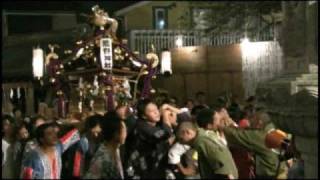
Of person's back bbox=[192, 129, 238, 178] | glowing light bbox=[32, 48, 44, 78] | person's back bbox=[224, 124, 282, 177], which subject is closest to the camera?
person's back bbox=[192, 129, 238, 178]

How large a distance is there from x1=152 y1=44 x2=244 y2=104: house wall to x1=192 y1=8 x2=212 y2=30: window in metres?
1.48

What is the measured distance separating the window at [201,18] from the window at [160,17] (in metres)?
1.77

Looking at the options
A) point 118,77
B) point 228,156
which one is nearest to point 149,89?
point 118,77

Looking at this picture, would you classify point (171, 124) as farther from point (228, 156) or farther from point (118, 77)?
point (118, 77)

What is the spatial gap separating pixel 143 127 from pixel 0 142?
5.23 feet

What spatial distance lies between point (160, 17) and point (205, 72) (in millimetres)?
6326

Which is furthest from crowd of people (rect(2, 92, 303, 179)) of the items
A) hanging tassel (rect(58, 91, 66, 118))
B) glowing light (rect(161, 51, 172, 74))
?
glowing light (rect(161, 51, 172, 74))

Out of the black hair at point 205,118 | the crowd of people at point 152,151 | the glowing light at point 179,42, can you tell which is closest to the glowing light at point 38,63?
the crowd of people at point 152,151

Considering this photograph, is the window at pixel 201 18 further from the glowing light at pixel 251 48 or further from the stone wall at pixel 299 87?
→ the stone wall at pixel 299 87

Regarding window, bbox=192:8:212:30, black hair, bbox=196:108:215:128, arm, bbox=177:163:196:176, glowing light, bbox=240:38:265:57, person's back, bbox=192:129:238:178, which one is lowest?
arm, bbox=177:163:196:176

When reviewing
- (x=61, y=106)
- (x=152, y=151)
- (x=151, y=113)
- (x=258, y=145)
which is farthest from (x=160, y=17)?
(x=258, y=145)

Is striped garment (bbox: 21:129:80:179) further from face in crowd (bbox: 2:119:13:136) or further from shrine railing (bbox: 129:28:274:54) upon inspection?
shrine railing (bbox: 129:28:274:54)

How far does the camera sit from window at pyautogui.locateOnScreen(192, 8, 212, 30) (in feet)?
68.7

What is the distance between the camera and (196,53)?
65.5ft
